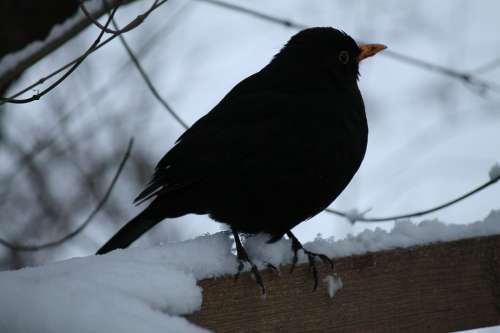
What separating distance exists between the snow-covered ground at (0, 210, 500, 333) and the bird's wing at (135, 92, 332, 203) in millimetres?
526

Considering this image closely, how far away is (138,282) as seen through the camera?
209 cm

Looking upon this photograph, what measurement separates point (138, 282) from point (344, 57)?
2011 mm

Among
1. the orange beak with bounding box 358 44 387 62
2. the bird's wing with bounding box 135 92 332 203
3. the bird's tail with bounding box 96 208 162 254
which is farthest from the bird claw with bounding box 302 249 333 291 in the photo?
the orange beak with bounding box 358 44 387 62

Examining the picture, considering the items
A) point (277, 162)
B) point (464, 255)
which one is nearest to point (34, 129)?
point (277, 162)

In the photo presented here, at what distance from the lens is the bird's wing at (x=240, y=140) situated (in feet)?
10.0

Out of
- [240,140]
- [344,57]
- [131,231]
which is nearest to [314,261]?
[240,140]

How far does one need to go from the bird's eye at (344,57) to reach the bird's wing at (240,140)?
0.48 m

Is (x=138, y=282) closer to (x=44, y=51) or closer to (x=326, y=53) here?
(x=44, y=51)

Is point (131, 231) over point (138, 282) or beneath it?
beneath

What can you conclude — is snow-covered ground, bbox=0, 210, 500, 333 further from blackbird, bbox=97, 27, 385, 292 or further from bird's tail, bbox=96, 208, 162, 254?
bird's tail, bbox=96, 208, 162, 254

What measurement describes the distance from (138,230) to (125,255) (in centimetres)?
108

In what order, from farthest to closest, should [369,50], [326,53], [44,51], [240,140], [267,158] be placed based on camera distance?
1. [369,50]
2. [326,53]
3. [240,140]
4. [267,158]
5. [44,51]

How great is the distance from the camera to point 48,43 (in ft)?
9.70

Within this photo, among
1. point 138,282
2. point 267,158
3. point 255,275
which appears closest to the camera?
point 138,282
